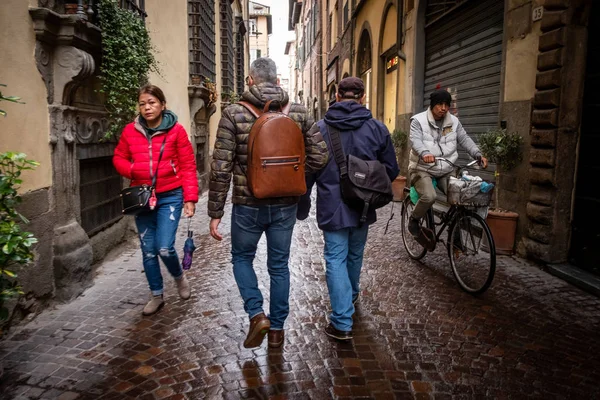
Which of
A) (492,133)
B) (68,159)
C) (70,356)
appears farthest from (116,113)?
(492,133)

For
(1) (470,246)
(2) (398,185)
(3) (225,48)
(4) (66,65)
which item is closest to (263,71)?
(4) (66,65)

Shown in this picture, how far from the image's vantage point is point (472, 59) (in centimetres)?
777

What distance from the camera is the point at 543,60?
525 centimetres

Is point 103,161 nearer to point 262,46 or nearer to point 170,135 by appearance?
point 170,135

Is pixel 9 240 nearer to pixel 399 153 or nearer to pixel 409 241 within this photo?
pixel 409 241

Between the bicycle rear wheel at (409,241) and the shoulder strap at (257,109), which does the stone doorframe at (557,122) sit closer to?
the bicycle rear wheel at (409,241)

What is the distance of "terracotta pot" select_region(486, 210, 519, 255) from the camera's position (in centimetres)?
582

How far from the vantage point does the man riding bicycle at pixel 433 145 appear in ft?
16.3

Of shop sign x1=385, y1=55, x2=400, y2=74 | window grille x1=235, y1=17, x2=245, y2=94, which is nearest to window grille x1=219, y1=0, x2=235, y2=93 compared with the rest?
window grille x1=235, y1=17, x2=245, y2=94

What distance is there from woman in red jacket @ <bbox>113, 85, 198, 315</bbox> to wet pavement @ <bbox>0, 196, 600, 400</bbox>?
0.48 metres

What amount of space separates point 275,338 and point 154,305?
1.19 meters

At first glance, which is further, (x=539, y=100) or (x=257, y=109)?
(x=539, y=100)

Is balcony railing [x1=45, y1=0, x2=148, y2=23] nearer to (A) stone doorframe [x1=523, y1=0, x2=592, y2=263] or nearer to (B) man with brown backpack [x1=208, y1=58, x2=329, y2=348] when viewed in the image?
(B) man with brown backpack [x1=208, y1=58, x2=329, y2=348]

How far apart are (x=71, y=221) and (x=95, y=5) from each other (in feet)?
6.91
